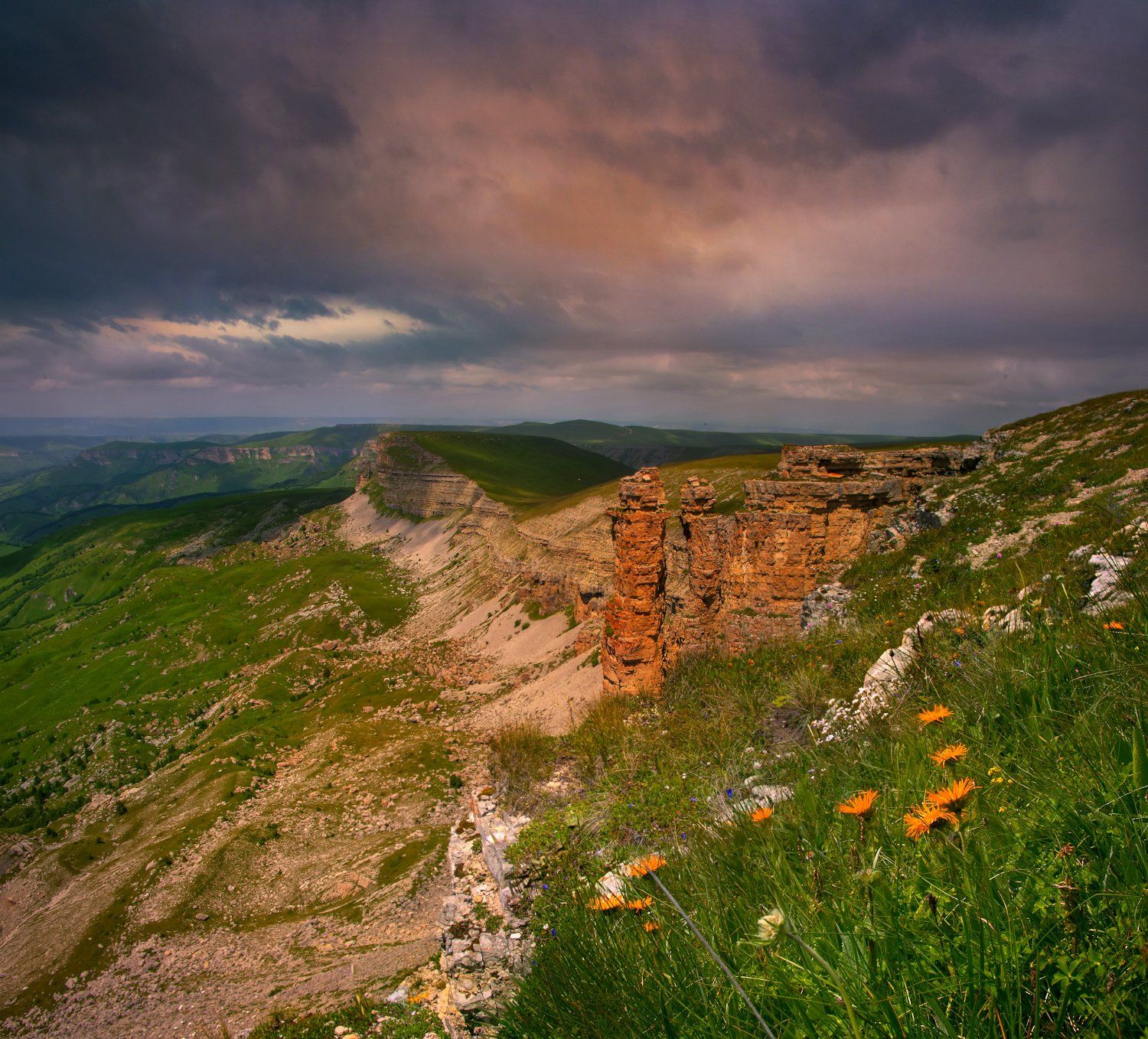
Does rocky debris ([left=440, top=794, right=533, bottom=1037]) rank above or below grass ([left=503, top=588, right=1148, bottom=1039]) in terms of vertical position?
below

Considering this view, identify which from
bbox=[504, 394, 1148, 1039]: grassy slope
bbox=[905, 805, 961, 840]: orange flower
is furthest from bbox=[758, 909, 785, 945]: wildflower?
bbox=[905, 805, 961, 840]: orange flower

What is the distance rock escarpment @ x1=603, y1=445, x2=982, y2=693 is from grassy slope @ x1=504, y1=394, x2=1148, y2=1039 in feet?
41.1

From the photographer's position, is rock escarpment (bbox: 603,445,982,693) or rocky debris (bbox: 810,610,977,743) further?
rock escarpment (bbox: 603,445,982,693)

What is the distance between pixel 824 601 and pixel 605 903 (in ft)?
51.9

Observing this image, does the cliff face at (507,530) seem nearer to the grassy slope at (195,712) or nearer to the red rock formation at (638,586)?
the grassy slope at (195,712)

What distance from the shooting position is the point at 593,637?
41.3m

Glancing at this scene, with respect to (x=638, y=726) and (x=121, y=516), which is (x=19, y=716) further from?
(x=121, y=516)

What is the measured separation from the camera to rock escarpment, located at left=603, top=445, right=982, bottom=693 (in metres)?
19.4

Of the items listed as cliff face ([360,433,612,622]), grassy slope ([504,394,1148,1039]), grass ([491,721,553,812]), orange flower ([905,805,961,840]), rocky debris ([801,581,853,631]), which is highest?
orange flower ([905,805,961,840])

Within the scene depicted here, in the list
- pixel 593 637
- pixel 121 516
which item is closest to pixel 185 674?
pixel 593 637

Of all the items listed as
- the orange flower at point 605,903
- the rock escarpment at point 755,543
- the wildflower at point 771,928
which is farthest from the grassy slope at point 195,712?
the wildflower at point 771,928

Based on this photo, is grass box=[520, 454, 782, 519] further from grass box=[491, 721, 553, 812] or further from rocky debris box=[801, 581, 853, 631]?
grass box=[491, 721, 553, 812]

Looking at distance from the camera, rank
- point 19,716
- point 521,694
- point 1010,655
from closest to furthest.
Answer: point 1010,655 < point 521,694 < point 19,716

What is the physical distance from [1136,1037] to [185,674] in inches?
2930
